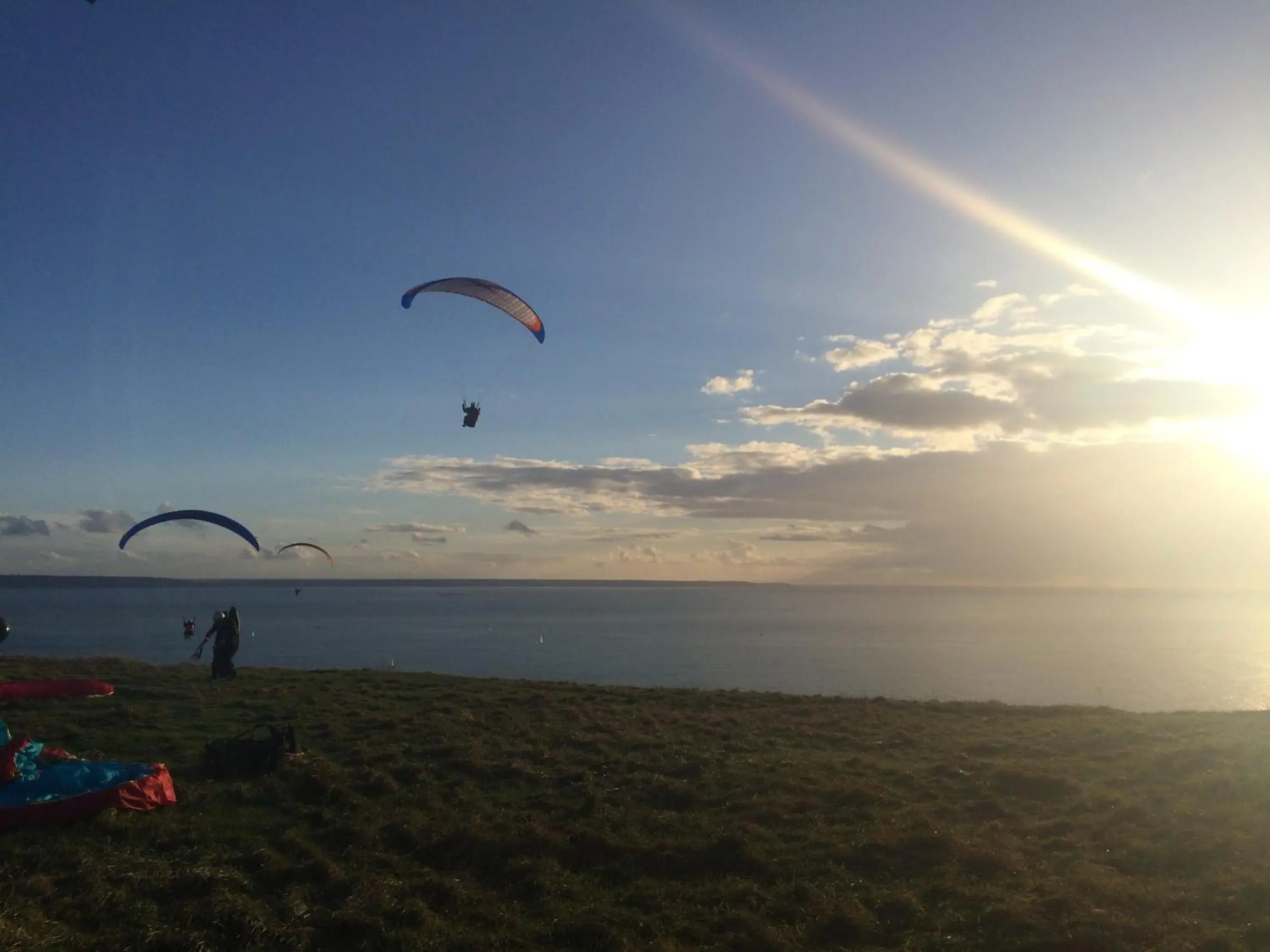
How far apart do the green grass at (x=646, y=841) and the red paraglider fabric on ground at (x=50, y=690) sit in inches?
15.9

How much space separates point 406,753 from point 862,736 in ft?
32.3

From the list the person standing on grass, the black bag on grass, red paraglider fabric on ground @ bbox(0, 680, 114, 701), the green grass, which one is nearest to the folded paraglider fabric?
the green grass

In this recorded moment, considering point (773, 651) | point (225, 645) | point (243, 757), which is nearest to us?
point (243, 757)

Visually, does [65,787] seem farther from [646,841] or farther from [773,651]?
[773,651]

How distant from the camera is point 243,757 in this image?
1431 cm

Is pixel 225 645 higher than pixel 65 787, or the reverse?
pixel 225 645

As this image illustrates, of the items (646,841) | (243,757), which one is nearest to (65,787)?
(243,757)

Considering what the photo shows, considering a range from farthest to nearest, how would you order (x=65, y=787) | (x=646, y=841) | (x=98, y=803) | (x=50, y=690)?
(x=50, y=690) → (x=646, y=841) → (x=65, y=787) → (x=98, y=803)

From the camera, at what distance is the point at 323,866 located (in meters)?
10.6

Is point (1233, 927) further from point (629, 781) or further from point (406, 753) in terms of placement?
point (406, 753)

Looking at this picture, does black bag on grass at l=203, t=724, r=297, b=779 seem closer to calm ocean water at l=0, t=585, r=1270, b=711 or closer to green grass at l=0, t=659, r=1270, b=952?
green grass at l=0, t=659, r=1270, b=952

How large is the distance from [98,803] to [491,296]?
1686 centimetres

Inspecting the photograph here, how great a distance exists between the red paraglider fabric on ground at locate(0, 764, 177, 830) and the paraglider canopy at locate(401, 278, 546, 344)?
14577 mm

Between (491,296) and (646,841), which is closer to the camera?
(646,841)
